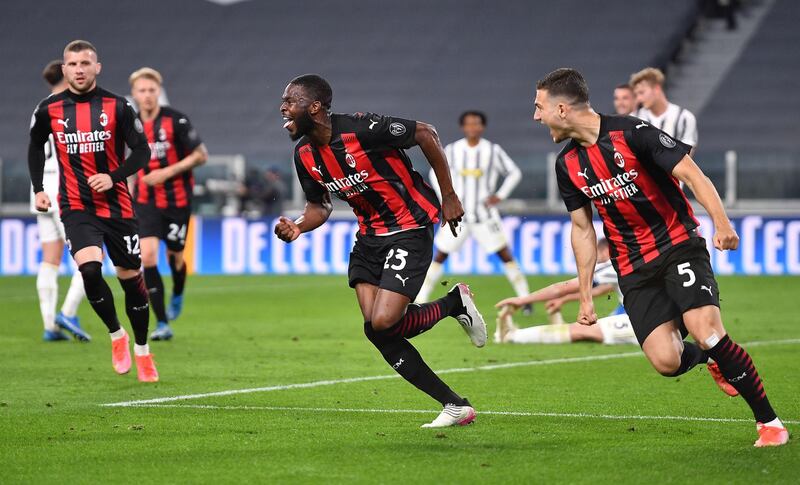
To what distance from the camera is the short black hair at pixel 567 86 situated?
6273mm

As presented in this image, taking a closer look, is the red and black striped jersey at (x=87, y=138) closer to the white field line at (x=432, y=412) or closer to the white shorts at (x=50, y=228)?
the white field line at (x=432, y=412)

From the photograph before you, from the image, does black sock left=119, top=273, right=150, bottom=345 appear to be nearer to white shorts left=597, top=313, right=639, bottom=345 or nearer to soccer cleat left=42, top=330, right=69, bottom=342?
soccer cleat left=42, top=330, right=69, bottom=342

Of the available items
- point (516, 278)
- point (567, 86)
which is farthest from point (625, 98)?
point (567, 86)

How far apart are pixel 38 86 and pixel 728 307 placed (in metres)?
19.3

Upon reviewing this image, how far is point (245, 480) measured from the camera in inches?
215

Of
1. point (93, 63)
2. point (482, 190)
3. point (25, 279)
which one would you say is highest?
point (93, 63)

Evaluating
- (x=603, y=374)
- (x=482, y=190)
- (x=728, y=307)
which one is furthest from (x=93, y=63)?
(x=728, y=307)

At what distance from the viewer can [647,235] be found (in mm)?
6359

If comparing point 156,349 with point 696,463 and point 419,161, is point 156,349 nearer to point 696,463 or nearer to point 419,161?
point 696,463

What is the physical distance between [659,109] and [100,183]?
5185mm

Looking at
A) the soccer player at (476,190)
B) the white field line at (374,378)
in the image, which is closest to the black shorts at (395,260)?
the white field line at (374,378)

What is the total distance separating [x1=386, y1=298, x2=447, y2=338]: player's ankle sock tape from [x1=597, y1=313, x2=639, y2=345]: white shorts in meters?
4.04

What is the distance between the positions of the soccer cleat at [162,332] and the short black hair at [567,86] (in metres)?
5.95

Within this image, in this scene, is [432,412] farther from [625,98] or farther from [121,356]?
[625,98]
